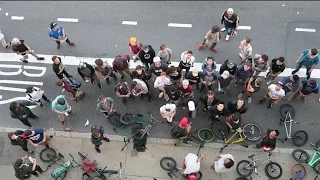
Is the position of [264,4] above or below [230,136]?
above

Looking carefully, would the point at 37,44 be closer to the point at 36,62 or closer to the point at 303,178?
the point at 36,62

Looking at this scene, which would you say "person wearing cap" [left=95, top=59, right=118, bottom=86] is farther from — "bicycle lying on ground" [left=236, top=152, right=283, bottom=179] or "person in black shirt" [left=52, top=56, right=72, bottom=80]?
"bicycle lying on ground" [left=236, top=152, right=283, bottom=179]

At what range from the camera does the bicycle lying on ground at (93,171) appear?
11.1 meters

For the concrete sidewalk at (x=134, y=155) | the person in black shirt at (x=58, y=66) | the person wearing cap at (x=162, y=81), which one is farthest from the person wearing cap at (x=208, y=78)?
the person in black shirt at (x=58, y=66)

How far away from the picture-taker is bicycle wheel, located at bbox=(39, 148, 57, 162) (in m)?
11.8

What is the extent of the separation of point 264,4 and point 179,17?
3.65 metres

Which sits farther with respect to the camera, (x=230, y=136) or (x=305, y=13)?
(x=305, y=13)

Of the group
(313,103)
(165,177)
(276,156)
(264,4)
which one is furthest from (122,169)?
(264,4)

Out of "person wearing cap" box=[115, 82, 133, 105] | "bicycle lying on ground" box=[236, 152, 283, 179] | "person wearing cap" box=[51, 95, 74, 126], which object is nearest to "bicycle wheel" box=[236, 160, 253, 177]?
"bicycle lying on ground" box=[236, 152, 283, 179]

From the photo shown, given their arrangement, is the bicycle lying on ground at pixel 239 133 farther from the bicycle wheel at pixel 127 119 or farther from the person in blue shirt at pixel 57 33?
the person in blue shirt at pixel 57 33

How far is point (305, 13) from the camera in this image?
14.4 metres

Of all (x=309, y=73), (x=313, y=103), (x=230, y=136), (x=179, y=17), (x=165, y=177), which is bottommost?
(x=165, y=177)

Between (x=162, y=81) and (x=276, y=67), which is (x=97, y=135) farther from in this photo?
(x=276, y=67)

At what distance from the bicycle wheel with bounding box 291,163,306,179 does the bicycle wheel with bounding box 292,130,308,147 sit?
2.54 ft
